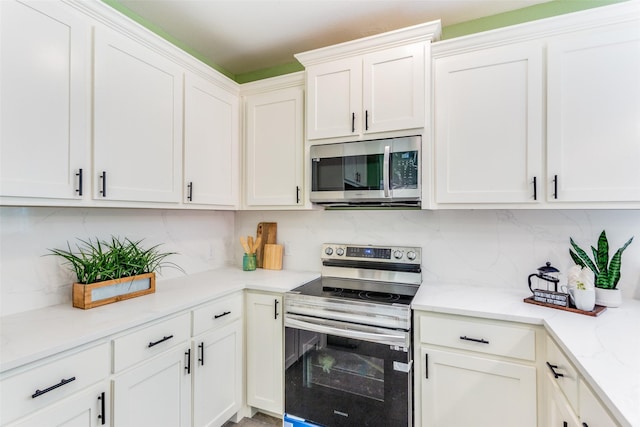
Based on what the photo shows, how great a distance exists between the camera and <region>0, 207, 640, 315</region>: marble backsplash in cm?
149

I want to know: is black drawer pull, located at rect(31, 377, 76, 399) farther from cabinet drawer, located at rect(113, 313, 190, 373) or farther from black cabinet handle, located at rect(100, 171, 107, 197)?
black cabinet handle, located at rect(100, 171, 107, 197)

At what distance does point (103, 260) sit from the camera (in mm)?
1589

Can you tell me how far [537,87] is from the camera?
5.32ft

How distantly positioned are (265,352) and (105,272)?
1.04 metres

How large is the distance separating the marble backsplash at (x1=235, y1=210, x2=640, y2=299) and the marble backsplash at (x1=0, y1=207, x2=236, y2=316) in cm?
107

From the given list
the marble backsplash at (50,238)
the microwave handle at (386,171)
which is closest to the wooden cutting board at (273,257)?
the marble backsplash at (50,238)

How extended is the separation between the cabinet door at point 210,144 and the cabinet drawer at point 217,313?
687 millimetres

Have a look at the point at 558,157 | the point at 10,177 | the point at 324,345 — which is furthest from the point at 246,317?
the point at 558,157

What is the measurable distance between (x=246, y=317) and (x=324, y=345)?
588 mm

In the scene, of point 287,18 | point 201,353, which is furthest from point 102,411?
point 287,18

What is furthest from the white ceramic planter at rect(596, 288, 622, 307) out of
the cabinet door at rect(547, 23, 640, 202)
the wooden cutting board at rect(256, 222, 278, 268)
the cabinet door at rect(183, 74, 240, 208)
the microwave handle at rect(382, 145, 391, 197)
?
the cabinet door at rect(183, 74, 240, 208)

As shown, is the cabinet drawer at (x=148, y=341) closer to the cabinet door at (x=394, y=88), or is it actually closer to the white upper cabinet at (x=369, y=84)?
the white upper cabinet at (x=369, y=84)

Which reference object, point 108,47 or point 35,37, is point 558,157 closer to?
point 108,47

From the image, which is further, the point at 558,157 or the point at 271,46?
the point at 271,46
